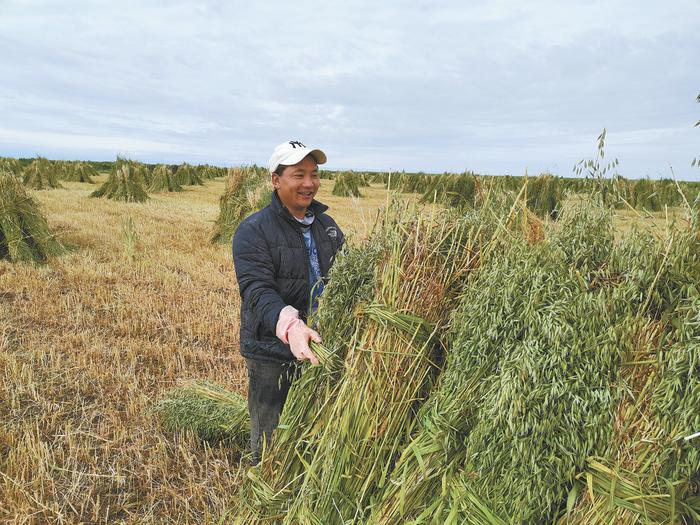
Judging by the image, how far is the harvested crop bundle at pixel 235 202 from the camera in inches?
454

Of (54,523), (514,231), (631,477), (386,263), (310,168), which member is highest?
(310,168)

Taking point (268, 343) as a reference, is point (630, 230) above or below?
above

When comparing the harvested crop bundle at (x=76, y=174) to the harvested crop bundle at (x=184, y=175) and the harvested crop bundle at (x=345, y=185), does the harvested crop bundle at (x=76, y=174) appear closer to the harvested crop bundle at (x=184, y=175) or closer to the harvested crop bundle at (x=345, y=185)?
the harvested crop bundle at (x=184, y=175)

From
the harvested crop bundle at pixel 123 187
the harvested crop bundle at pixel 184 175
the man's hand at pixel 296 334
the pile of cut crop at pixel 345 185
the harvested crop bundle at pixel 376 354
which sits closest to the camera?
the harvested crop bundle at pixel 376 354

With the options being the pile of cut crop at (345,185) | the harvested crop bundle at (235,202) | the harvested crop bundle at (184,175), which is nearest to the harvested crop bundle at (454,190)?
the harvested crop bundle at (235,202)

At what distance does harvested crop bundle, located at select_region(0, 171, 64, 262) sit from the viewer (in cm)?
838

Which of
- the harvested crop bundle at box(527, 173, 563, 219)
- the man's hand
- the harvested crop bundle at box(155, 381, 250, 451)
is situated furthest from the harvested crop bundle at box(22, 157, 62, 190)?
the man's hand

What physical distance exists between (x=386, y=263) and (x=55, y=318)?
557cm

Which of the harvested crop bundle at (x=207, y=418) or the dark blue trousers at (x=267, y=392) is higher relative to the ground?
the dark blue trousers at (x=267, y=392)

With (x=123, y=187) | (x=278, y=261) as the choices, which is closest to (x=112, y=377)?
(x=278, y=261)

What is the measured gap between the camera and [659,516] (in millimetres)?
1383

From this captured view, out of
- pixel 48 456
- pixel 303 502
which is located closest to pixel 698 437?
pixel 303 502

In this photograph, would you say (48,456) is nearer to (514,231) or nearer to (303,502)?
(303,502)

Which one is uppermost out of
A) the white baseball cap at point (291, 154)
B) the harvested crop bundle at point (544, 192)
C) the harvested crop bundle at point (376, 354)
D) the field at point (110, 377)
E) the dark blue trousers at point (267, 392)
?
the harvested crop bundle at point (544, 192)
